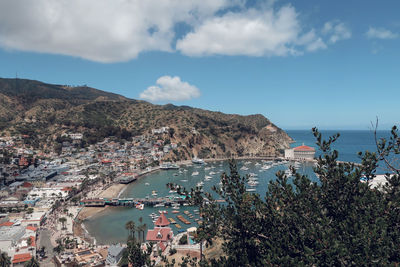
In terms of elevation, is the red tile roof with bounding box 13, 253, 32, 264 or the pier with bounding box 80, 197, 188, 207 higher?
the red tile roof with bounding box 13, 253, 32, 264

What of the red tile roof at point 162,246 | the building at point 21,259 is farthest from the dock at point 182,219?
the building at point 21,259

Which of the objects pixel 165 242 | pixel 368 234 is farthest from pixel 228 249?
pixel 165 242

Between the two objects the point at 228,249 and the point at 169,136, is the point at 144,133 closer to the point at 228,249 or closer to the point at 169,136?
the point at 169,136

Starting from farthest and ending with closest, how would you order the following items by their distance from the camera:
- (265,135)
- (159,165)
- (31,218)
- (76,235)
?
(265,135) → (159,165) → (31,218) → (76,235)

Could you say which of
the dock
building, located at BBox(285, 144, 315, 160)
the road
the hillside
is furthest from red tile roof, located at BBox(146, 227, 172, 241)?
building, located at BBox(285, 144, 315, 160)

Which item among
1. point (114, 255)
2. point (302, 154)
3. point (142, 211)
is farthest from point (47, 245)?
point (302, 154)

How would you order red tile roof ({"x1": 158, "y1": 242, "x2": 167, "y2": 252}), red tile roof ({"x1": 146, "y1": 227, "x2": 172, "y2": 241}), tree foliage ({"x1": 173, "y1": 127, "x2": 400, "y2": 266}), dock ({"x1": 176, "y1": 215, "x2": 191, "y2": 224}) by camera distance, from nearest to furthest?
tree foliage ({"x1": 173, "y1": 127, "x2": 400, "y2": 266})
red tile roof ({"x1": 158, "y1": 242, "x2": 167, "y2": 252})
red tile roof ({"x1": 146, "y1": 227, "x2": 172, "y2": 241})
dock ({"x1": 176, "y1": 215, "x2": 191, "y2": 224})

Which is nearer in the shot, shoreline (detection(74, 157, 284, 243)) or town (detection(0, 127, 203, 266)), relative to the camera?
town (detection(0, 127, 203, 266))

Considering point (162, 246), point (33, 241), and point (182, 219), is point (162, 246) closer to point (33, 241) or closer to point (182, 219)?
point (182, 219)

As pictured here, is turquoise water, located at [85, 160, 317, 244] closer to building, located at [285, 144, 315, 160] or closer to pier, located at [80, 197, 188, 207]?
pier, located at [80, 197, 188, 207]
